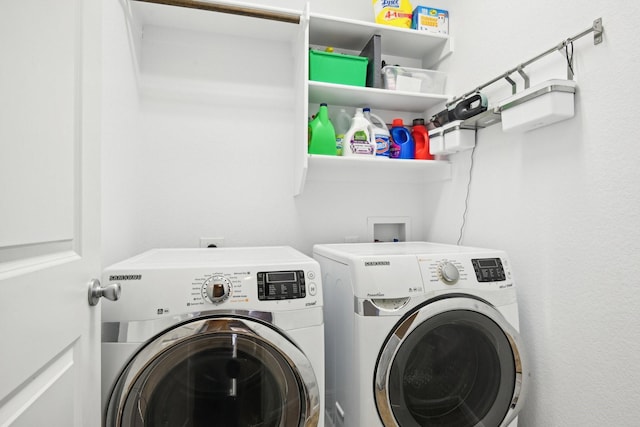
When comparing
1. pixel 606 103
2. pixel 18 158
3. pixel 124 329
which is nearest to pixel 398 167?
pixel 606 103

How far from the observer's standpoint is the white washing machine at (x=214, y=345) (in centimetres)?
101

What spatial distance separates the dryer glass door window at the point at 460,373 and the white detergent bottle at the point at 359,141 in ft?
3.14

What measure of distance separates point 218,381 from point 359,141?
1.33 metres

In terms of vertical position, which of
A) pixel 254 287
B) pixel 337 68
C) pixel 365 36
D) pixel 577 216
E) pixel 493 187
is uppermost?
pixel 365 36

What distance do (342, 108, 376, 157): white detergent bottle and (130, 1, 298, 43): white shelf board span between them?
2.12 feet

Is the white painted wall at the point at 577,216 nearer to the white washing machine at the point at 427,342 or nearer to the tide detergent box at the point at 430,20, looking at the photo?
the white washing machine at the point at 427,342

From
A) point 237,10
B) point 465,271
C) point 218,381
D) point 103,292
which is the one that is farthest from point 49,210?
point 237,10

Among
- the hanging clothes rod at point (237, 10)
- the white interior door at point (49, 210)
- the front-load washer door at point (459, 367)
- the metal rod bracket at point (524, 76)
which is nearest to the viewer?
the white interior door at point (49, 210)

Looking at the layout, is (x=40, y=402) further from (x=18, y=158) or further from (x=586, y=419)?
(x=586, y=419)

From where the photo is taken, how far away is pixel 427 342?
1294mm

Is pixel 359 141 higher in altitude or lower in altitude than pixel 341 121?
lower

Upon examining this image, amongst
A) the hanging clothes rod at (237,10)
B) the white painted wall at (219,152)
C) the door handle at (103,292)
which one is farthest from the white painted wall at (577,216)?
the door handle at (103,292)

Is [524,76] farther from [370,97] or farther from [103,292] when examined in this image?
[103,292]

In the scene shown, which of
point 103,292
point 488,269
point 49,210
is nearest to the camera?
point 49,210
